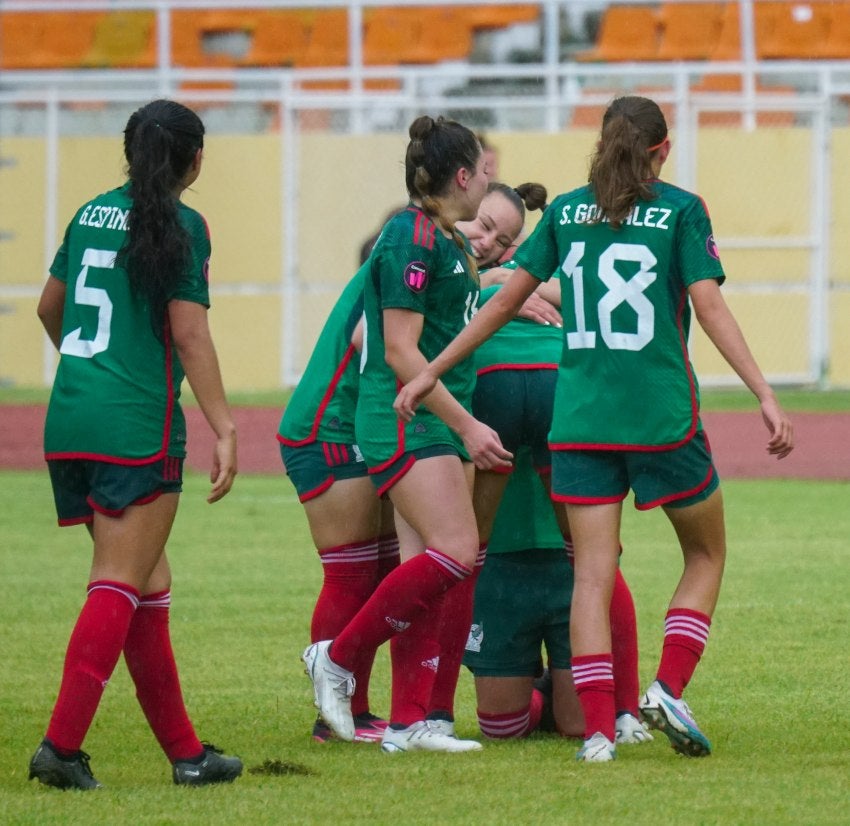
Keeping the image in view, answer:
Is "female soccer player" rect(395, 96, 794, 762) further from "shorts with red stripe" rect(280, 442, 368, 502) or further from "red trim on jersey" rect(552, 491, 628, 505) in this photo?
"shorts with red stripe" rect(280, 442, 368, 502)

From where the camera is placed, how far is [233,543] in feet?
31.8

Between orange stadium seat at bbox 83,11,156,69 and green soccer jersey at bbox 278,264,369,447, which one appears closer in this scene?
green soccer jersey at bbox 278,264,369,447

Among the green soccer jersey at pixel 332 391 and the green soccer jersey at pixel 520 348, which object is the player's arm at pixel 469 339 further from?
the green soccer jersey at pixel 332 391

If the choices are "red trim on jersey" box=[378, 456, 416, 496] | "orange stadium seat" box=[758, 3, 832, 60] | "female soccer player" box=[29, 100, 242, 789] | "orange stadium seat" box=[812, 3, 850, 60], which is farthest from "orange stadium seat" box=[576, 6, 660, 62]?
"female soccer player" box=[29, 100, 242, 789]

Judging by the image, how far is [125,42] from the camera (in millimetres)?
22453

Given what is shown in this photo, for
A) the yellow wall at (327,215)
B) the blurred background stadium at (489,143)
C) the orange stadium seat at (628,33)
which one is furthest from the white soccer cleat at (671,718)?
the orange stadium seat at (628,33)

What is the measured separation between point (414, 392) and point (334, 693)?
1.02 m

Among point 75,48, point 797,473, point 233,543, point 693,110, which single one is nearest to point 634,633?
point 233,543

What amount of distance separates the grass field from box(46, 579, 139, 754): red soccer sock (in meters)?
0.17

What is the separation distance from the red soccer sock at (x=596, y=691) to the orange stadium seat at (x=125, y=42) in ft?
61.4

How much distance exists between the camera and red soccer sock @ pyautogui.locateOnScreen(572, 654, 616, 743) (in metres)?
4.64

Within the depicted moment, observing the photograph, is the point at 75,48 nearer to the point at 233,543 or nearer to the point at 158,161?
the point at 233,543

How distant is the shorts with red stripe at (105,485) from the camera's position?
430 cm

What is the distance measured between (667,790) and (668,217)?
1.55 meters
